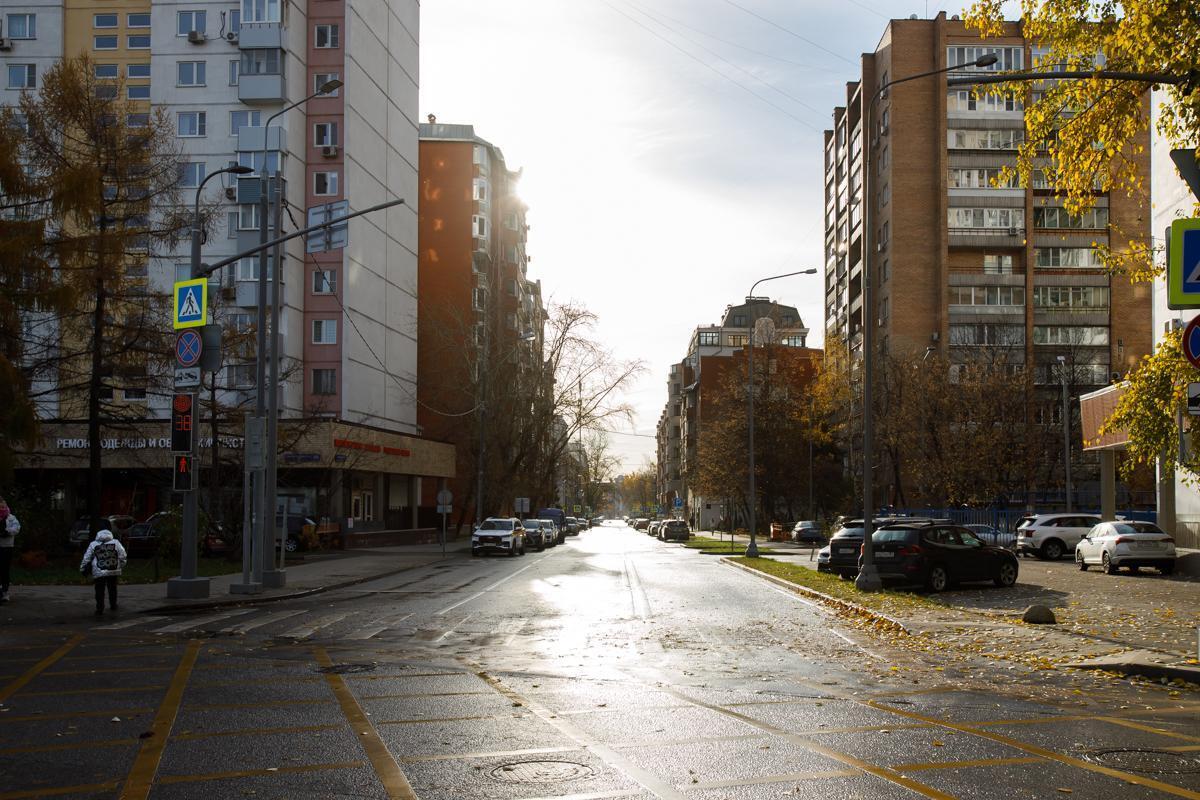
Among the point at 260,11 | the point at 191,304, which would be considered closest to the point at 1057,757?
the point at 191,304

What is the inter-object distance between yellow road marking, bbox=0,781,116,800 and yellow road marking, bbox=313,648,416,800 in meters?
1.55

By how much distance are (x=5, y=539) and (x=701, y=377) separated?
107568 mm

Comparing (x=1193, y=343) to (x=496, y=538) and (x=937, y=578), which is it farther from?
(x=496, y=538)

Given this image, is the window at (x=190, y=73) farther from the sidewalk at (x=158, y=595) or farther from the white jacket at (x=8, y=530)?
the white jacket at (x=8, y=530)

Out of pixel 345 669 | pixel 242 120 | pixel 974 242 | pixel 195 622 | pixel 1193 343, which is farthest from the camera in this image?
pixel 974 242

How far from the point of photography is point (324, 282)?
56.0 metres

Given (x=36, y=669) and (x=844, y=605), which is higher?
(x=36, y=669)

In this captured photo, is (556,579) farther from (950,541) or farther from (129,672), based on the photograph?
(129,672)

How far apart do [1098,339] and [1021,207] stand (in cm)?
1077

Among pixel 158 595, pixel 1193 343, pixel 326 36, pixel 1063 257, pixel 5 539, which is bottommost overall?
pixel 158 595

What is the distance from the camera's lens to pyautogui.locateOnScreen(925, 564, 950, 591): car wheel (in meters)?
23.4

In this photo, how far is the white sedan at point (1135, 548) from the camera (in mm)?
30422

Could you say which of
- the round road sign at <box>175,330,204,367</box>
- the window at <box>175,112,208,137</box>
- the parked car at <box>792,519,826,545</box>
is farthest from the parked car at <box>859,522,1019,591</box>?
the window at <box>175,112,208,137</box>

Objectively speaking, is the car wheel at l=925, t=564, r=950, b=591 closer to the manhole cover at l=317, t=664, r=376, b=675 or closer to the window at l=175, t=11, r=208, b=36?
the manhole cover at l=317, t=664, r=376, b=675
